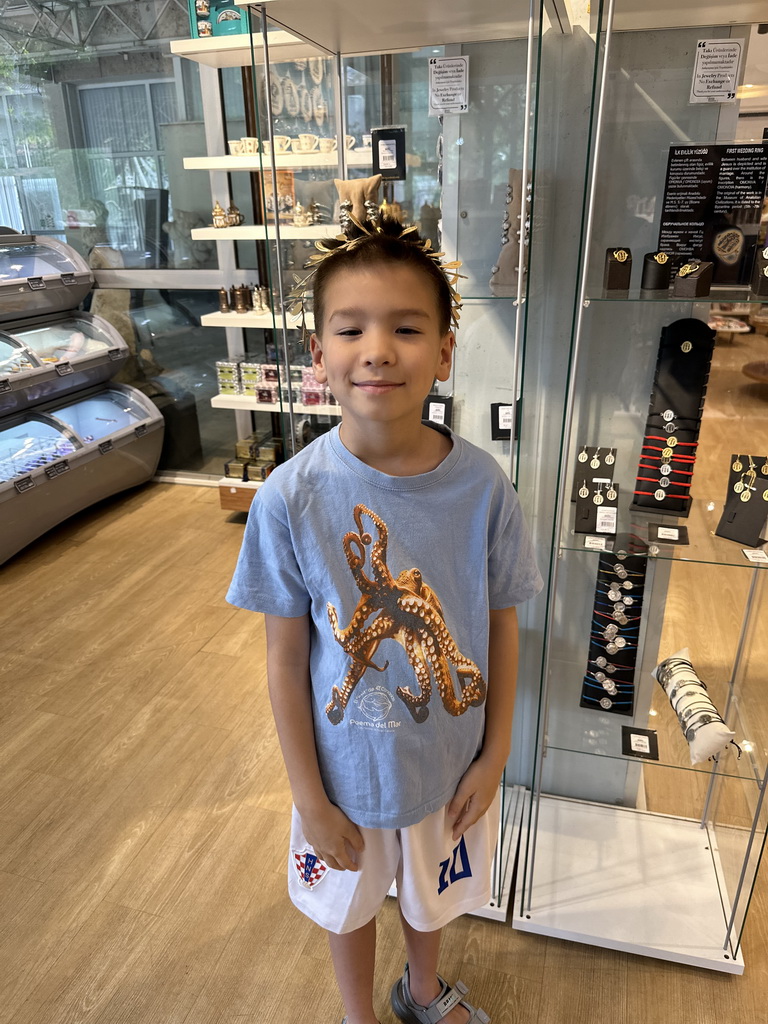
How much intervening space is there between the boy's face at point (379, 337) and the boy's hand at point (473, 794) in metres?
0.62

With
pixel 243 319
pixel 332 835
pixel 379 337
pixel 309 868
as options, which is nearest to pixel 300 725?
pixel 332 835

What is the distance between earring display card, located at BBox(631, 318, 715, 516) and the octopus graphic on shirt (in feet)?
2.26

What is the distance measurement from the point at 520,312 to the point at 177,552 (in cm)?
286

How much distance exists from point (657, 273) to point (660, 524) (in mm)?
508

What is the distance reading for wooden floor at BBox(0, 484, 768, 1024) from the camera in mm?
1644

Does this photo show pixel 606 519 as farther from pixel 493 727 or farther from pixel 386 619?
pixel 386 619

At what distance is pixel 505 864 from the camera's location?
1874 millimetres

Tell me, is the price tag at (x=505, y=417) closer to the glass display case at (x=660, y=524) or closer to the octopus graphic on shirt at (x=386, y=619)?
the glass display case at (x=660, y=524)

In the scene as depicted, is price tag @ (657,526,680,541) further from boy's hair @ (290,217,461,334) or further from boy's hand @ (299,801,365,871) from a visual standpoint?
boy's hand @ (299,801,365,871)

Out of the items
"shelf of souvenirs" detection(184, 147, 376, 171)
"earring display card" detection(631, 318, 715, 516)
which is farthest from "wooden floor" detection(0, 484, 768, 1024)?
"shelf of souvenirs" detection(184, 147, 376, 171)

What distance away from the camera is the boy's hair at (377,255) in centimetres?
104

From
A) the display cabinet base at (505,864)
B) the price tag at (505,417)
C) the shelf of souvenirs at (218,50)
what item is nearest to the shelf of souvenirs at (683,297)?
the price tag at (505,417)

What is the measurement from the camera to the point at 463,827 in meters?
1.28

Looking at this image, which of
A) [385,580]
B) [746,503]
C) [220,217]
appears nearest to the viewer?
[385,580]
